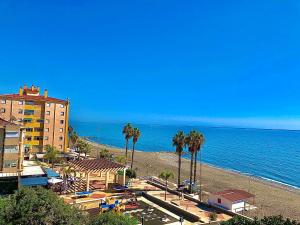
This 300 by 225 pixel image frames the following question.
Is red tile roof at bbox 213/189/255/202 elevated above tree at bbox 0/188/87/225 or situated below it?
below

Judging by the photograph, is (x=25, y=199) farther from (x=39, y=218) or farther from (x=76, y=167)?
(x=76, y=167)

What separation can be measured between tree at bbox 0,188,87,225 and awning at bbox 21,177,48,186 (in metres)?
18.9

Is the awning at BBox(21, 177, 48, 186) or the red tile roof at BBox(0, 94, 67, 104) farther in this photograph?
the red tile roof at BBox(0, 94, 67, 104)

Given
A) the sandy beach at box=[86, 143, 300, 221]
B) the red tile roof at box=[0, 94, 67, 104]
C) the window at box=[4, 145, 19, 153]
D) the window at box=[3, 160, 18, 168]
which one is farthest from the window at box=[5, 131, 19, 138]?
the sandy beach at box=[86, 143, 300, 221]

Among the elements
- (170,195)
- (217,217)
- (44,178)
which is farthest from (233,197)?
(44,178)

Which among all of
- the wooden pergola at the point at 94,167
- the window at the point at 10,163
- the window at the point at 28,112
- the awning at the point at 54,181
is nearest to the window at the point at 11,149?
the window at the point at 10,163

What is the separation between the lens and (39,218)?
54.2 ft

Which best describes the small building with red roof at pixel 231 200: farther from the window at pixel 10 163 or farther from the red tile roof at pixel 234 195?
the window at pixel 10 163

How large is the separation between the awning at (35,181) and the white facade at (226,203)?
73.7 ft

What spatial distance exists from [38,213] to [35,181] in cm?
2174

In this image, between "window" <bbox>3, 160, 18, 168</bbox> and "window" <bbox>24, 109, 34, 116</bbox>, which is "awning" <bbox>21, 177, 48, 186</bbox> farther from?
"window" <bbox>24, 109, 34, 116</bbox>

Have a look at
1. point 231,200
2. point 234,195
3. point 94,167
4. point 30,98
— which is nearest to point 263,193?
point 234,195

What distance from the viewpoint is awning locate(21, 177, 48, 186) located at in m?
35.6

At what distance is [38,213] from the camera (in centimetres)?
1648
